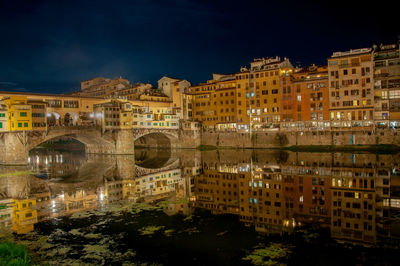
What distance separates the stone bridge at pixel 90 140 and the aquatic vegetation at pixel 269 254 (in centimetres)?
5147

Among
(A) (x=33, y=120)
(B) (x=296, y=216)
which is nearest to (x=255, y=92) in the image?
(A) (x=33, y=120)

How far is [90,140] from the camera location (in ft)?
238

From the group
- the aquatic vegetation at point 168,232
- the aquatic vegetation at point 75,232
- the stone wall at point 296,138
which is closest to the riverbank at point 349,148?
the stone wall at point 296,138

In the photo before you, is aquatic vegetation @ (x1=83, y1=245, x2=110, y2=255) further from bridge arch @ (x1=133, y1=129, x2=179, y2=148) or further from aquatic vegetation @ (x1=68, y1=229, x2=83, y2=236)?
bridge arch @ (x1=133, y1=129, x2=179, y2=148)

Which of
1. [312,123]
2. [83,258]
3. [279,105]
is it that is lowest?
[83,258]

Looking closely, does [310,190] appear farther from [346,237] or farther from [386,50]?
[386,50]

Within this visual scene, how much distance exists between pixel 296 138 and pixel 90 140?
47838 millimetres

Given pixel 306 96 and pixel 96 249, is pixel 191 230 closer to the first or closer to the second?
pixel 96 249

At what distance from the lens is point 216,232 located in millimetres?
16922

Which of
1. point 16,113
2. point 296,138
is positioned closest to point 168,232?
point 16,113

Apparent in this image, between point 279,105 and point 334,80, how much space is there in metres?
13.7

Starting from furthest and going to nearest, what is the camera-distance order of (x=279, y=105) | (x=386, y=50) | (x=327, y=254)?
(x=279, y=105), (x=386, y=50), (x=327, y=254)

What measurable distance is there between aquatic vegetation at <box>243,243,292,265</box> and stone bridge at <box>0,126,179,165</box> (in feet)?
169

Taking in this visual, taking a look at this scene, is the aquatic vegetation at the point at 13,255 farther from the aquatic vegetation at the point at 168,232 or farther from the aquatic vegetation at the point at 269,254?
the aquatic vegetation at the point at 269,254
